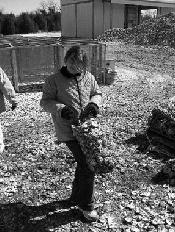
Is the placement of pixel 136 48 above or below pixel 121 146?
above

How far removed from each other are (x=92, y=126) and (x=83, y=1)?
29640 millimetres

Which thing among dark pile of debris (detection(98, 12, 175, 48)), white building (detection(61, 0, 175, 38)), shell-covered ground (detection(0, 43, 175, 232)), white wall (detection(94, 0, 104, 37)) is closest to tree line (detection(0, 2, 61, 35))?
white building (detection(61, 0, 175, 38))

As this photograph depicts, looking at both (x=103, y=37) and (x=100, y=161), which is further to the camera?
(x=103, y=37)

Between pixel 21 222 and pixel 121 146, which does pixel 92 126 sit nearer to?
pixel 21 222

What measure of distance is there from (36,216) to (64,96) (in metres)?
1.57

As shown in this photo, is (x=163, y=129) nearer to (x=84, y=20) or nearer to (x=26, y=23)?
(x=84, y=20)

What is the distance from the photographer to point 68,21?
34781 millimetres

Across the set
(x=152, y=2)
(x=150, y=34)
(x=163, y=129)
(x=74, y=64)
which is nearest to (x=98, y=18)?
(x=152, y=2)

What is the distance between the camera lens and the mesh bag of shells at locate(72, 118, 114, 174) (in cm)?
388

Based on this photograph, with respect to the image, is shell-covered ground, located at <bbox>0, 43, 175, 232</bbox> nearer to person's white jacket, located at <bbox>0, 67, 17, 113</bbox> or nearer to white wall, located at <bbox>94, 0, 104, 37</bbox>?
person's white jacket, located at <bbox>0, 67, 17, 113</bbox>

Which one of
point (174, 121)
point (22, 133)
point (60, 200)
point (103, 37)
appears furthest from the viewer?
point (103, 37)

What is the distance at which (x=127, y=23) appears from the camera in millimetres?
32344

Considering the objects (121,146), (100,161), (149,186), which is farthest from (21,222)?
(121,146)

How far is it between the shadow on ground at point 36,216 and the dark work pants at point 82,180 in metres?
0.23
